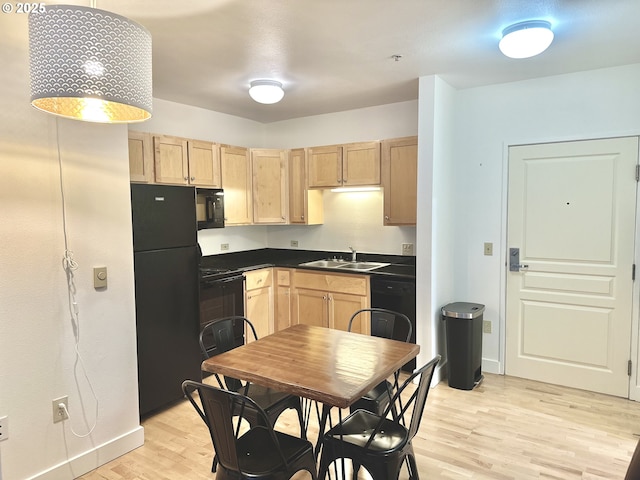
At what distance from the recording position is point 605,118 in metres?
3.33

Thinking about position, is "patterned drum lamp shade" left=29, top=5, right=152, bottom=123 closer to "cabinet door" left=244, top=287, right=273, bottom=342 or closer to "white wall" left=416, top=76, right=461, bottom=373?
"white wall" left=416, top=76, right=461, bottom=373

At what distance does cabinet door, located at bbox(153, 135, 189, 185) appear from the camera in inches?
148

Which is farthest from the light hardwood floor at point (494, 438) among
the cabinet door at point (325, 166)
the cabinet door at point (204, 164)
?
the cabinet door at point (325, 166)

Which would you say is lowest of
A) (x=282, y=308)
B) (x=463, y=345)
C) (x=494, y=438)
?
(x=494, y=438)

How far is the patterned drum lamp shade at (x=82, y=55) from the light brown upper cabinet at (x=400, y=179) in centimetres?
289

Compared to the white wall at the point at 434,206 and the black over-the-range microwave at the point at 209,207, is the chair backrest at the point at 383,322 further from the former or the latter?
the black over-the-range microwave at the point at 209,207

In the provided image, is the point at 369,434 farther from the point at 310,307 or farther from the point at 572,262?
the point at 572,262

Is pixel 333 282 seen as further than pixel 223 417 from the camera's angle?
Yes

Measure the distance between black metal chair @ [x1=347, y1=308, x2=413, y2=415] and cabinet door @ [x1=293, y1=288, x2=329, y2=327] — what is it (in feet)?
4.19

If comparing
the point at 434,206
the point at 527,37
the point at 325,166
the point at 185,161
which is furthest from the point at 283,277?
the point at 527,37

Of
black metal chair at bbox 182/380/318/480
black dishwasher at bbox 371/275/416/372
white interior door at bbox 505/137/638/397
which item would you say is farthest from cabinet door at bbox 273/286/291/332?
black metal chair at bbox 182/380/318/480

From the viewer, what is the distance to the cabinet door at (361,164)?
4.17 meters

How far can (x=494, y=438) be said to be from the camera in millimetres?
2795

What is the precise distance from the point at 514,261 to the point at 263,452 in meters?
2.86
